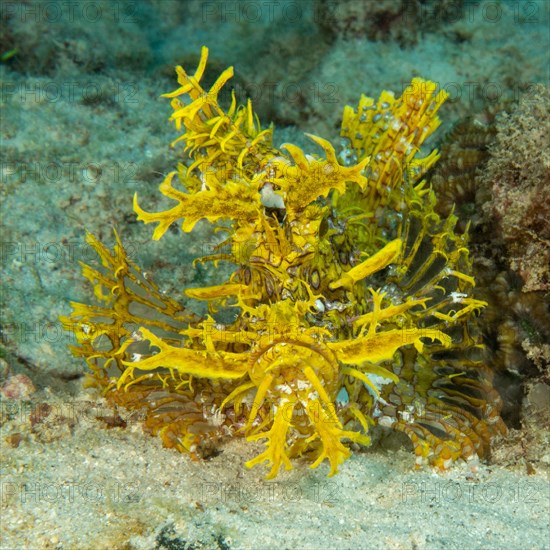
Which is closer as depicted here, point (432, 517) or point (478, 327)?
point (432, 517)

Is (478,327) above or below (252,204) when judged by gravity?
below

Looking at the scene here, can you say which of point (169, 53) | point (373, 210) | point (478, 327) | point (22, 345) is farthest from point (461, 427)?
point (169, 53)

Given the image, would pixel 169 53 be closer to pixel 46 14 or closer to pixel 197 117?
pixel 46 14

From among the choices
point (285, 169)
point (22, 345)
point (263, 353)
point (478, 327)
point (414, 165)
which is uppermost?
point (285, 169)

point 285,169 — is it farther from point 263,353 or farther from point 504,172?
point 504,172

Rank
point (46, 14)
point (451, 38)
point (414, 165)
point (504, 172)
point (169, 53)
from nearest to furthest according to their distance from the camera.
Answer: point (504, 172) < point (414, 165) < point (451, 38) < point (46, 14) < point (169, 53)

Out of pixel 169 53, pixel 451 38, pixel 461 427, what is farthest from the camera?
pixel 169 53
